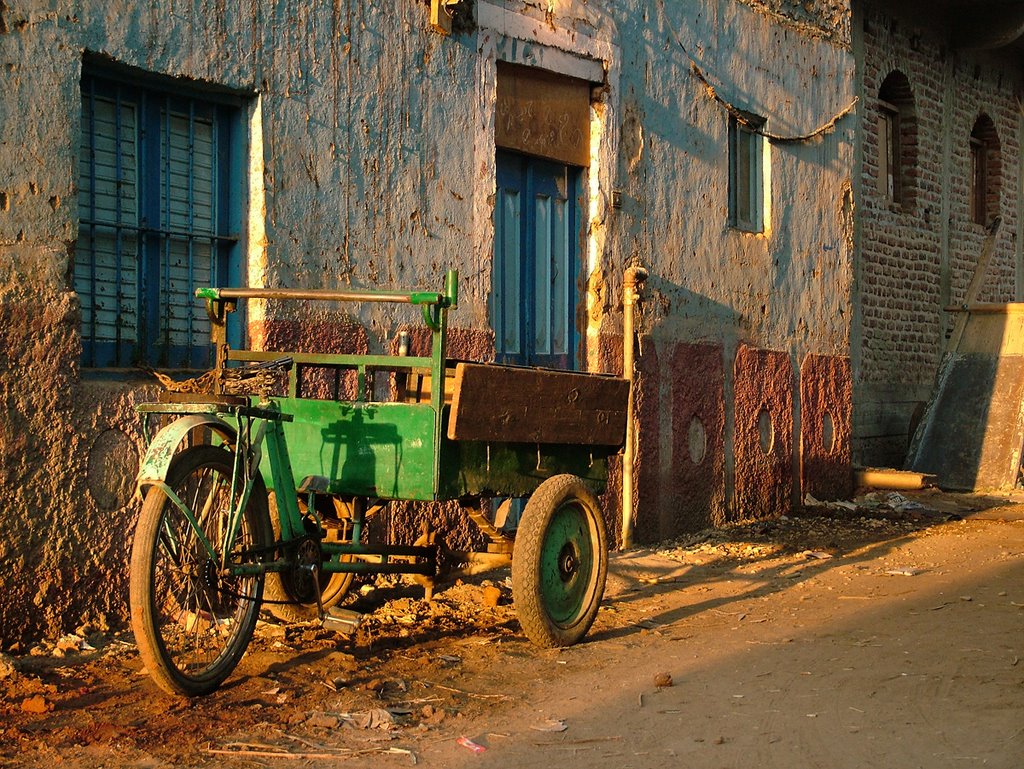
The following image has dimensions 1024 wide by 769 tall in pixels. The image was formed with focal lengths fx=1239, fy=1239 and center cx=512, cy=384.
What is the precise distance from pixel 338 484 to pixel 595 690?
1364 mm

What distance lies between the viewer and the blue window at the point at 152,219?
600 cm

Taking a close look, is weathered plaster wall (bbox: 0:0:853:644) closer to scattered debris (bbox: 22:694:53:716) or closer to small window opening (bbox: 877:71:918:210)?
scattered debris (bbox: 22:694:53:716)

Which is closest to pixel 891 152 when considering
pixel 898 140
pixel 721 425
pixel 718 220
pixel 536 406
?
pixel 898 140

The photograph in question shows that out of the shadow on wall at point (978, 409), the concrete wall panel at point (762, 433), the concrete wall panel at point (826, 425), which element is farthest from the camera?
the shadow on wall at point (978, 409)

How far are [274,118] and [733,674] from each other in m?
3.70

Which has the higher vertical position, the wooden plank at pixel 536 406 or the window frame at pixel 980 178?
the window frame at pixel 980 178

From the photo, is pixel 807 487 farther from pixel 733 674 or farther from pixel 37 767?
pixel 37 767

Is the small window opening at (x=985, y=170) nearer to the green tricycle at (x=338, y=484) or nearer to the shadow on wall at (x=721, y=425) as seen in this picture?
the shadow on wall at (x=721, y=425)

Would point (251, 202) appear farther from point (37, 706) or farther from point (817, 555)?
point (817, 555)

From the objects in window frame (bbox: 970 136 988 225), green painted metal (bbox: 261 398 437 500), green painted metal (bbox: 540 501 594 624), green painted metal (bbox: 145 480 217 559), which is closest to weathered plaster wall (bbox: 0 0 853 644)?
green painted metal (bbox: 261 398 437 500)

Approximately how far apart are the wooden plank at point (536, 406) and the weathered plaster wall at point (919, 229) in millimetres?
8273

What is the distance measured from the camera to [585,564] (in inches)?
231

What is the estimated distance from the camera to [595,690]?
4.92 m

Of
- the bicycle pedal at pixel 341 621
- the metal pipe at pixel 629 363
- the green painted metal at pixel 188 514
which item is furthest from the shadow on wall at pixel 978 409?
the green painted metal at pixel 188 514
